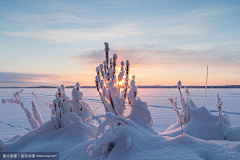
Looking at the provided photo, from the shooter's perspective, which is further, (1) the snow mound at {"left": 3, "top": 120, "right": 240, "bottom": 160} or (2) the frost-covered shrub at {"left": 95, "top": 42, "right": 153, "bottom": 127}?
(2) the frost-covered shrub at {"left": 95, "top": 42, "right": 153, "bottom": 127}

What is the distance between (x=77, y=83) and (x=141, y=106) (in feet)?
5.06

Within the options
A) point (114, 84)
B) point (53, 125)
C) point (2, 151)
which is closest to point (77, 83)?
point (114, 84)

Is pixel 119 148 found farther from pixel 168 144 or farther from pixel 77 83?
pixel 77 83

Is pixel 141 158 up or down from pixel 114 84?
down

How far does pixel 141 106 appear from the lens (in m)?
3.05

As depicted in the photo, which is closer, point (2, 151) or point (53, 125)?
point (2, 151)

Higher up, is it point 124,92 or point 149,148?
point 124,92

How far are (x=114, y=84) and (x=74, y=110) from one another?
1137 mm

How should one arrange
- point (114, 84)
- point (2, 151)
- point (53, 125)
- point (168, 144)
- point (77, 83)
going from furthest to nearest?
point (77, 83), point (114, 84), point (53, 125), point (2, 151), point (168, 144)

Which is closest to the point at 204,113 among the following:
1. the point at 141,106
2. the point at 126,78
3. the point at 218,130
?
the point at 218,130

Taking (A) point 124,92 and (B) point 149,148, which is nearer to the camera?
(B) point 149,148

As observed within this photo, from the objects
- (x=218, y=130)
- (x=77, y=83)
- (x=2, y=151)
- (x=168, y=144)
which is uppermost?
(x=77, y=83)

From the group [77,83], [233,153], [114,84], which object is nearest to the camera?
[233,153]

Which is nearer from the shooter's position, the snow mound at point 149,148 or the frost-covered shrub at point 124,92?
the snow mound at point 149,148
